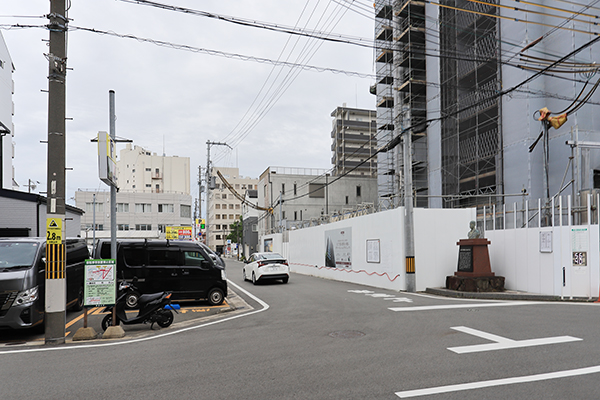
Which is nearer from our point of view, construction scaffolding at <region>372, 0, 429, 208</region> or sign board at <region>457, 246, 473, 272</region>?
sign board at <region>457, 246, 473, 272</region>

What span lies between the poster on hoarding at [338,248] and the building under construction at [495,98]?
2997mm

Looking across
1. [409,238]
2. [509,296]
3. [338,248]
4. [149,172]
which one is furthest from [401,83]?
[149,172]

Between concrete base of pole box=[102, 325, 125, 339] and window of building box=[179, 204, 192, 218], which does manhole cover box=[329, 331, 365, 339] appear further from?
window of building box=[179, 204, 192, 218]

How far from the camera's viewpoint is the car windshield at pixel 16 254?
945cm

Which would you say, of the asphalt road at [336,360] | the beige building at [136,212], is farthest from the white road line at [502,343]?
the beige building at [136,212]

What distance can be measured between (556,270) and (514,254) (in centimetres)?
180

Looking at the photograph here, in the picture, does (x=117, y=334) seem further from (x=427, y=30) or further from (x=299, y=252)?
(x=427, y=30)

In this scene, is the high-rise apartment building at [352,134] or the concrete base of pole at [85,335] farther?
the high-rise apartment building at [352,134]

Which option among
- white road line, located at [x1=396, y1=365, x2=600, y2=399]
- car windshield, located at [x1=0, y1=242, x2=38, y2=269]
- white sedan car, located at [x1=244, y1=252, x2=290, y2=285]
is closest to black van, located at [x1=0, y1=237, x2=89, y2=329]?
car windshield, located at [x1=0, y1=242, x2=38, y2=269]

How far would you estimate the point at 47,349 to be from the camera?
8039 mm

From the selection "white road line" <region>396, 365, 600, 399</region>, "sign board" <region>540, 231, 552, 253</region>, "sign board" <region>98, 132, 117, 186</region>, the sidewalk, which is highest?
"sign board" <region>98, 132, 117, 186</region>

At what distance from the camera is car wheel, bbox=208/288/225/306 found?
1380 cm

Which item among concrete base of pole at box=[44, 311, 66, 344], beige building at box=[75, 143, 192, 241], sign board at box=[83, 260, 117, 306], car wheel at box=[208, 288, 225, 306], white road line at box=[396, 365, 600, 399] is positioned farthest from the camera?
beige building at box=[75, 143, 192, 241]

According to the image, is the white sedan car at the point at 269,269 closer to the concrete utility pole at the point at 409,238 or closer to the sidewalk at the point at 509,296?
the concrete utility pole at the point at 409,238
